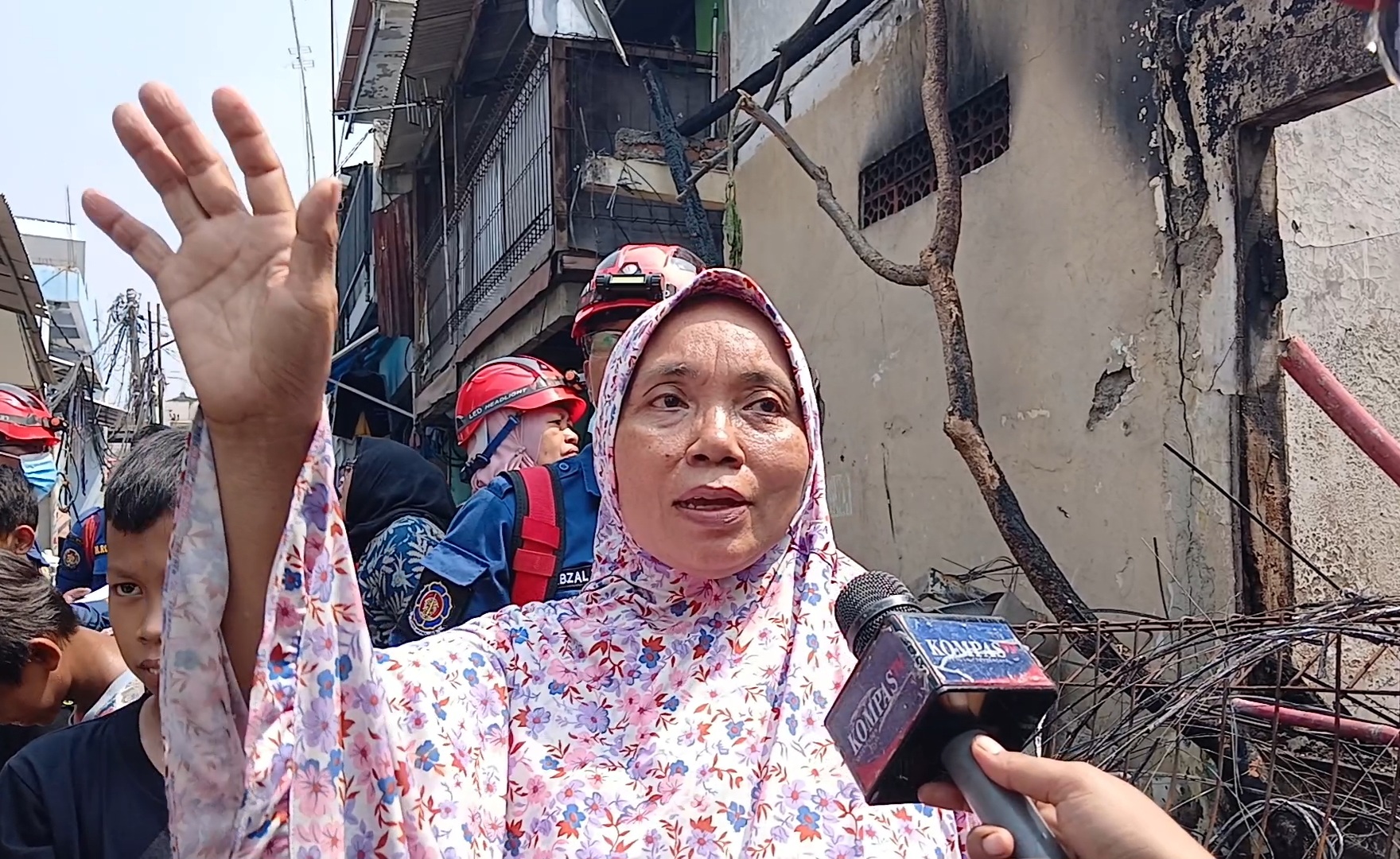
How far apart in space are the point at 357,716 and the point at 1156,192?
3197mm

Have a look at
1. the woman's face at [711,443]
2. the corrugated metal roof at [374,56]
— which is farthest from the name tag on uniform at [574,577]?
the corrugated metal roof at [374,56]

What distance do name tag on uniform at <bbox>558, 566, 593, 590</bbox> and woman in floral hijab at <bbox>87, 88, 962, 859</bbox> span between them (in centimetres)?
53

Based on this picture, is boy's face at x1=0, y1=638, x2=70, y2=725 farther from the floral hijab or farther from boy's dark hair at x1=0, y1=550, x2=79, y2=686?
the floral hijab

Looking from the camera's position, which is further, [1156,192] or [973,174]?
[973,174]

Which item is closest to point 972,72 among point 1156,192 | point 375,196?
point 1156,192

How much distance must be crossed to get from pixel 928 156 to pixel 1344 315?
190cm

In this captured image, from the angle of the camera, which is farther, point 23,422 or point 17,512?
point 23,422

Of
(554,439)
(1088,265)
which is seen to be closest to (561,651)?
(554,439)

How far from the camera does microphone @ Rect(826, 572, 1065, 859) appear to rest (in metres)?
1.05

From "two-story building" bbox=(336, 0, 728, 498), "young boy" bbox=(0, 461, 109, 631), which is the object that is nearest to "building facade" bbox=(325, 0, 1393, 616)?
"two-story building" bbox=(336, 0, 728, 498)

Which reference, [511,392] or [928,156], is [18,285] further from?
[511,392]

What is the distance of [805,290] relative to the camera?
603 cm

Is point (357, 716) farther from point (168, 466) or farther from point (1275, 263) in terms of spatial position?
point (1275, 263)

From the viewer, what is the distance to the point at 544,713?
154 centimetres
